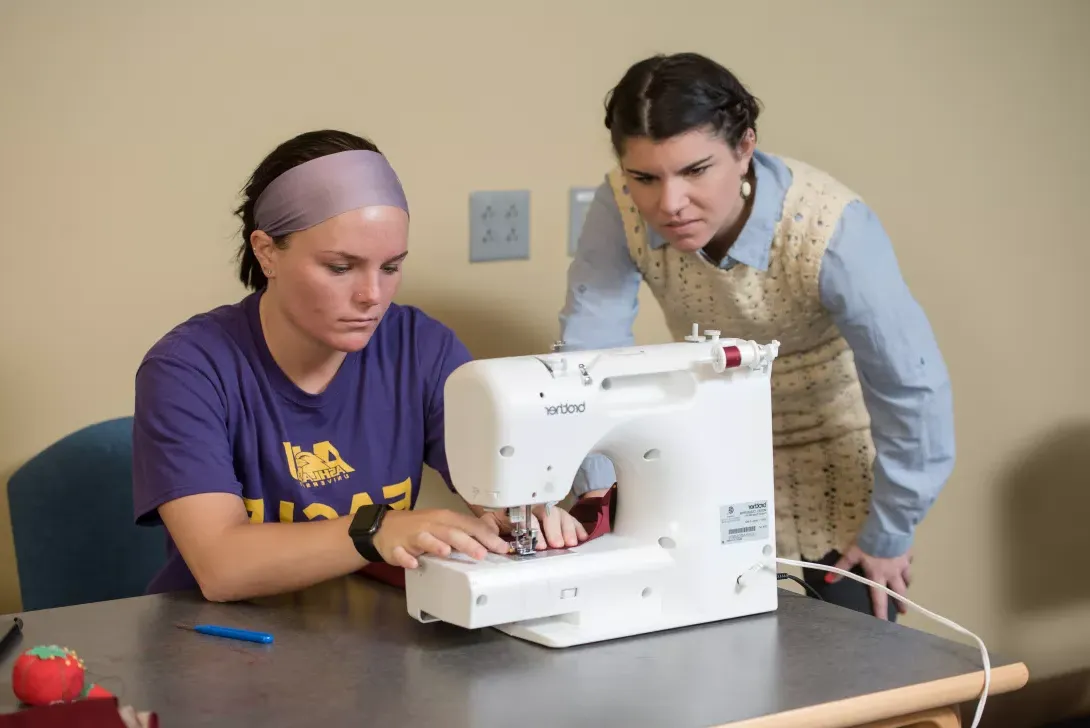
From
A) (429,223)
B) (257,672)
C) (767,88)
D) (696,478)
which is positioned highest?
(767,88)

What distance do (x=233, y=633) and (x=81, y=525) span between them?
2.12ft

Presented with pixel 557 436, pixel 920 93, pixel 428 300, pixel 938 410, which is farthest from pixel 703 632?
pixel 920 93

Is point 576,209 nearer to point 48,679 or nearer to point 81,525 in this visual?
point 81,525

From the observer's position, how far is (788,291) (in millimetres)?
1974

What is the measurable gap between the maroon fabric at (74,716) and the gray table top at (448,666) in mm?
63

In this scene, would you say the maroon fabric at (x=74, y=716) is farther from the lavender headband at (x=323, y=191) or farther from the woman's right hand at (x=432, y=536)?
the lavender headband at (x=323, y=191)

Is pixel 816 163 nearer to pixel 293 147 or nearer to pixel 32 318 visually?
pixel 293 147

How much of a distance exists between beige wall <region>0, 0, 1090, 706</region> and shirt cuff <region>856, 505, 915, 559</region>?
65 centimetres

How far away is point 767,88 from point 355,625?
152cm

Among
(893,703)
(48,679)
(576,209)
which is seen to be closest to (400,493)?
(48,679)

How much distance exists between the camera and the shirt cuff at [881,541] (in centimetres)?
201

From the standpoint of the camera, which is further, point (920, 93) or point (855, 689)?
point (920, 93)

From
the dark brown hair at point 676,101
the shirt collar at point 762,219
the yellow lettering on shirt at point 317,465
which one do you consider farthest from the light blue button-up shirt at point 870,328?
the yellow lettering on shirt at point 317,465

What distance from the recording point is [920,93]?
2725mm
